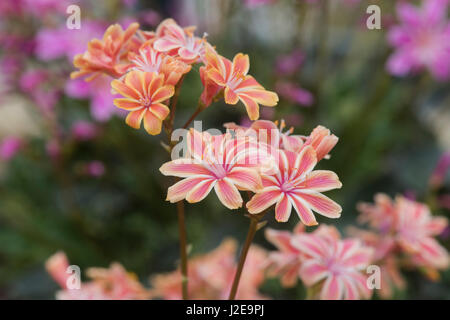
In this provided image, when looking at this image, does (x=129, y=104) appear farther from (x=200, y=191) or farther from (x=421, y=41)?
(x=421, y=41)

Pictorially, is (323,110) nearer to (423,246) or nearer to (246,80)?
(423,246)

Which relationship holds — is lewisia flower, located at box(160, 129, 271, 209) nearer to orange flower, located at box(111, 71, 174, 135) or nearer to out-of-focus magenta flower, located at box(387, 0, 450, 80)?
orange flower, located at box(111, 71, 174, 135)

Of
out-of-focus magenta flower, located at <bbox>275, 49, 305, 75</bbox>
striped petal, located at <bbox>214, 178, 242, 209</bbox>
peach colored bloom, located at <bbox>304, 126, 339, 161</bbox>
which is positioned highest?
out-of-focus magenta flower, located at <bbox>275, 49, 305, 75</bbox>

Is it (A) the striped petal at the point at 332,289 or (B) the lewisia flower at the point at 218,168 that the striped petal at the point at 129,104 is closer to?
(B) the lewisia flower at the point at 218,168

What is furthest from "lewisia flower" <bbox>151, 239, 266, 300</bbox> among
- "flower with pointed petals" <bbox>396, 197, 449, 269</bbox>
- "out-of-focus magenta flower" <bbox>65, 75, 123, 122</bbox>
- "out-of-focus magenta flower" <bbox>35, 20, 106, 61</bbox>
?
"out-of-focus magenta flower" <bbox>35, 20, 106, 61</bbox>

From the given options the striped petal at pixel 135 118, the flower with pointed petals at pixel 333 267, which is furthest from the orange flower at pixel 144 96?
the flower with pointed petals at pixel 333 267
